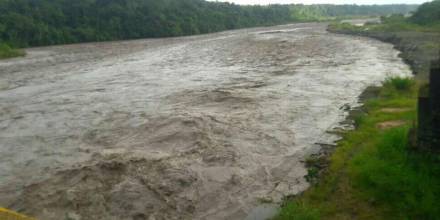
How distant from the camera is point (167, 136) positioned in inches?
447

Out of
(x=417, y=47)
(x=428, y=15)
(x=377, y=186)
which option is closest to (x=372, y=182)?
(x=377, y=186)

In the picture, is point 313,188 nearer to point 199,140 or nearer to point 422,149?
point 422,149

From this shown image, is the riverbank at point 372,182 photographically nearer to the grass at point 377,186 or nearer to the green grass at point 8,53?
the grass at point 377,186

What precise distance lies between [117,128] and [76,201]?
15.1 ft

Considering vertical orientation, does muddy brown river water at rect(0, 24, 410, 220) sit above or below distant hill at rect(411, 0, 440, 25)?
below

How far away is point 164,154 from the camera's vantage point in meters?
10.0

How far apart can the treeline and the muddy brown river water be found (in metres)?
23.9

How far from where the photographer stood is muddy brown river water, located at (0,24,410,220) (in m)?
7.95

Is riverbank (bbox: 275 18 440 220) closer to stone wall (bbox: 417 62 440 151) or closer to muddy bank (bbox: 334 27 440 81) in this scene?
stone wall (bbox: 417 62 440 151)

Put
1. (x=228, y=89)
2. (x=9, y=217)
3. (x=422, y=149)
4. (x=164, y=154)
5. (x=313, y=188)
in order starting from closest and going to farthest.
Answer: (x=9, y=217)
(x=422, y=149)
(x=313, y=188)
(x=164, y=154)
(x=228, y=89)

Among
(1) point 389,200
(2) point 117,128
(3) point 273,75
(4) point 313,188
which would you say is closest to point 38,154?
(2) point 117,128

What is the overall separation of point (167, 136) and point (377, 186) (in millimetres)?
5864

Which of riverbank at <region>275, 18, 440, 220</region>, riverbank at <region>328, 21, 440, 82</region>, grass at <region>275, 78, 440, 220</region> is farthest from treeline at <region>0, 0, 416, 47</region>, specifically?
grass at <region>275, 78, 440, 220</region>

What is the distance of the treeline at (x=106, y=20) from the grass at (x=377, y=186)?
1540 inches
